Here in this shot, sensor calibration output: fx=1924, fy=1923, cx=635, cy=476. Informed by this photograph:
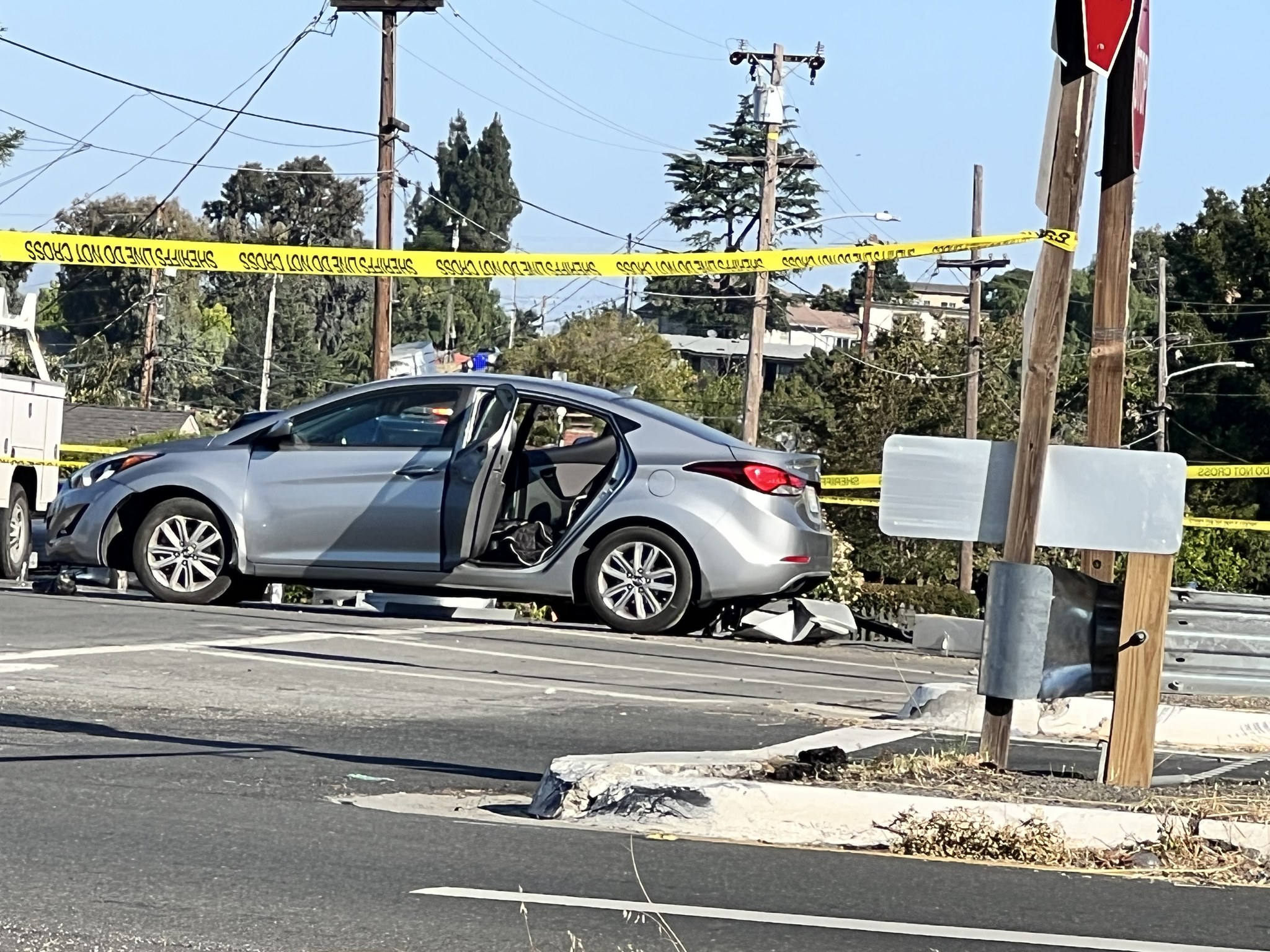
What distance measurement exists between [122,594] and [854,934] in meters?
10.3

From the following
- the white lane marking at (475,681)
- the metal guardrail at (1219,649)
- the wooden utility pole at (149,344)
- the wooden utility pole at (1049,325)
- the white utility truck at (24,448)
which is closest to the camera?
the wooden utility pole at (1049,325)

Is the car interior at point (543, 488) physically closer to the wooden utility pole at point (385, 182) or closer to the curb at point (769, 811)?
the curb at point (769, 811)

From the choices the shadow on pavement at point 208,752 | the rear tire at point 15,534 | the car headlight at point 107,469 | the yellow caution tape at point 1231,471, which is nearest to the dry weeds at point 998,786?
the shadow on pavement at point 208,752

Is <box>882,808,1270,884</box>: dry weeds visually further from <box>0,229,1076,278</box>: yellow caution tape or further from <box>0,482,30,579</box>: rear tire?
<box>0,482,30,579</box>: rear tire

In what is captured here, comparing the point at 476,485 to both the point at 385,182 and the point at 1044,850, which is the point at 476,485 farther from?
the point at 385,182

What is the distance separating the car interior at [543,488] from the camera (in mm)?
11977

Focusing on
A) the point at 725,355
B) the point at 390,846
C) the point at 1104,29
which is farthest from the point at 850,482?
the point at 725,355

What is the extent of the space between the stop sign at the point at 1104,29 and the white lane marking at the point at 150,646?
5.48m

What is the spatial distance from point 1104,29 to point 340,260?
8.07m

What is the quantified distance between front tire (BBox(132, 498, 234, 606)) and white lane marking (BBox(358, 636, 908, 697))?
1.84 meters

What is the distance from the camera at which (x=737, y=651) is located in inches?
469

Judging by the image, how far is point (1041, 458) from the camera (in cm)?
595

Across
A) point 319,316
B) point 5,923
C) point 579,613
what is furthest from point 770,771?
point 319,316

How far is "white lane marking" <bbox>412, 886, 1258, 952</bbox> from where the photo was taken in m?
4.38
